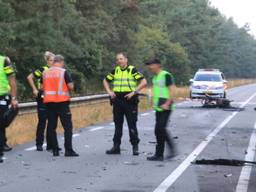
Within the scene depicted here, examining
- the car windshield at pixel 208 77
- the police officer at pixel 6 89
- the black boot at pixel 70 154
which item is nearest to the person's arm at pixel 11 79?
the police officer at pixel 6 89

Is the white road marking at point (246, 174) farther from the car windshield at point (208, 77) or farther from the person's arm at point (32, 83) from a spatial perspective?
the car windshield at point (208, 77)

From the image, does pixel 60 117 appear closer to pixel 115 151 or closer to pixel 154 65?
pixel 115 151

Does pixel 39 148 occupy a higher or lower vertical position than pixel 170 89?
lower

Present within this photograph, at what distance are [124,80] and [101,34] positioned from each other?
32.9m

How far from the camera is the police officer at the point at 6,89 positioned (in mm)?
11172

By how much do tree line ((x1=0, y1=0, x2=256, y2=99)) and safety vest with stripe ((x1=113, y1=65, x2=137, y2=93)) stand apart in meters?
14.7

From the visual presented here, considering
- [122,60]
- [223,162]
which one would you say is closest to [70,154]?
[122,60]

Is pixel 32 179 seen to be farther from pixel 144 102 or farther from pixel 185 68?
pixel 185 68

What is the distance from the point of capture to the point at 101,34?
45.2m

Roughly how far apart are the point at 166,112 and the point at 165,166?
3.87 ft

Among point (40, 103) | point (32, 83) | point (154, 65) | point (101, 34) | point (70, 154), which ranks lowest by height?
point (70, 154)

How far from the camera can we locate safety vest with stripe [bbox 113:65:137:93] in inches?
497

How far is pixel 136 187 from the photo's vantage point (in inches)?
353

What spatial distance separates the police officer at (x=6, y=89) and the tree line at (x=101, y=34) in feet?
51.1
